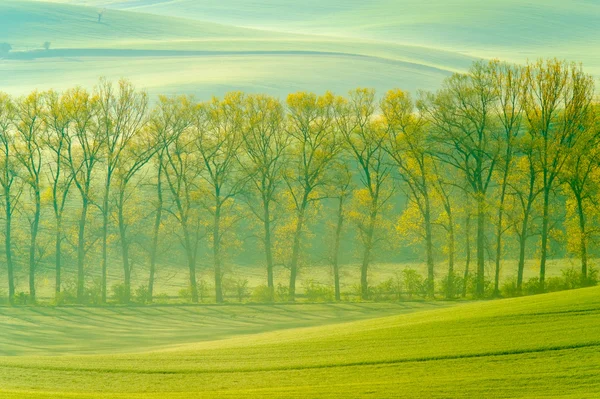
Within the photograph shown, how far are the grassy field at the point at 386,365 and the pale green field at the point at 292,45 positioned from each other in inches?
3709

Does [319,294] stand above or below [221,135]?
below

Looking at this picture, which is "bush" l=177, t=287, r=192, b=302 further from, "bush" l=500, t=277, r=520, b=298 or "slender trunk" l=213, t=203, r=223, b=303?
"bush" l=500, t=277, r=520, b=298

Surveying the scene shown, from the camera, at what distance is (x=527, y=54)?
14850 centimetres

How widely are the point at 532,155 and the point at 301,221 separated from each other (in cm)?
1528

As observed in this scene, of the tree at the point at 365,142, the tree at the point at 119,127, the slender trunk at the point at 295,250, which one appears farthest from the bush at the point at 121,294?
the tree at the point at 365,142

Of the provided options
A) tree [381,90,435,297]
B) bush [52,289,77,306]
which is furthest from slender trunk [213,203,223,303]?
tree [381,90,435,297]

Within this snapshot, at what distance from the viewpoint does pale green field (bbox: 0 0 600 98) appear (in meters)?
127

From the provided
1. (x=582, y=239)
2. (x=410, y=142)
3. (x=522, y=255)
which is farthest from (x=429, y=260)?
(x=582, y=239)

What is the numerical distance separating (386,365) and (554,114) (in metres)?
33.1

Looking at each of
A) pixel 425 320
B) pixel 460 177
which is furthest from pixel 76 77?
pixel 425 320

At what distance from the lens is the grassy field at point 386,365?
1577 cm

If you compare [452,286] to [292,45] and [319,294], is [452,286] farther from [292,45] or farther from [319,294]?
[292,45]

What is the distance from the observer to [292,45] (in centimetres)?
15762

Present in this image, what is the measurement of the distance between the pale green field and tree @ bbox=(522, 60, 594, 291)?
72200 mm
